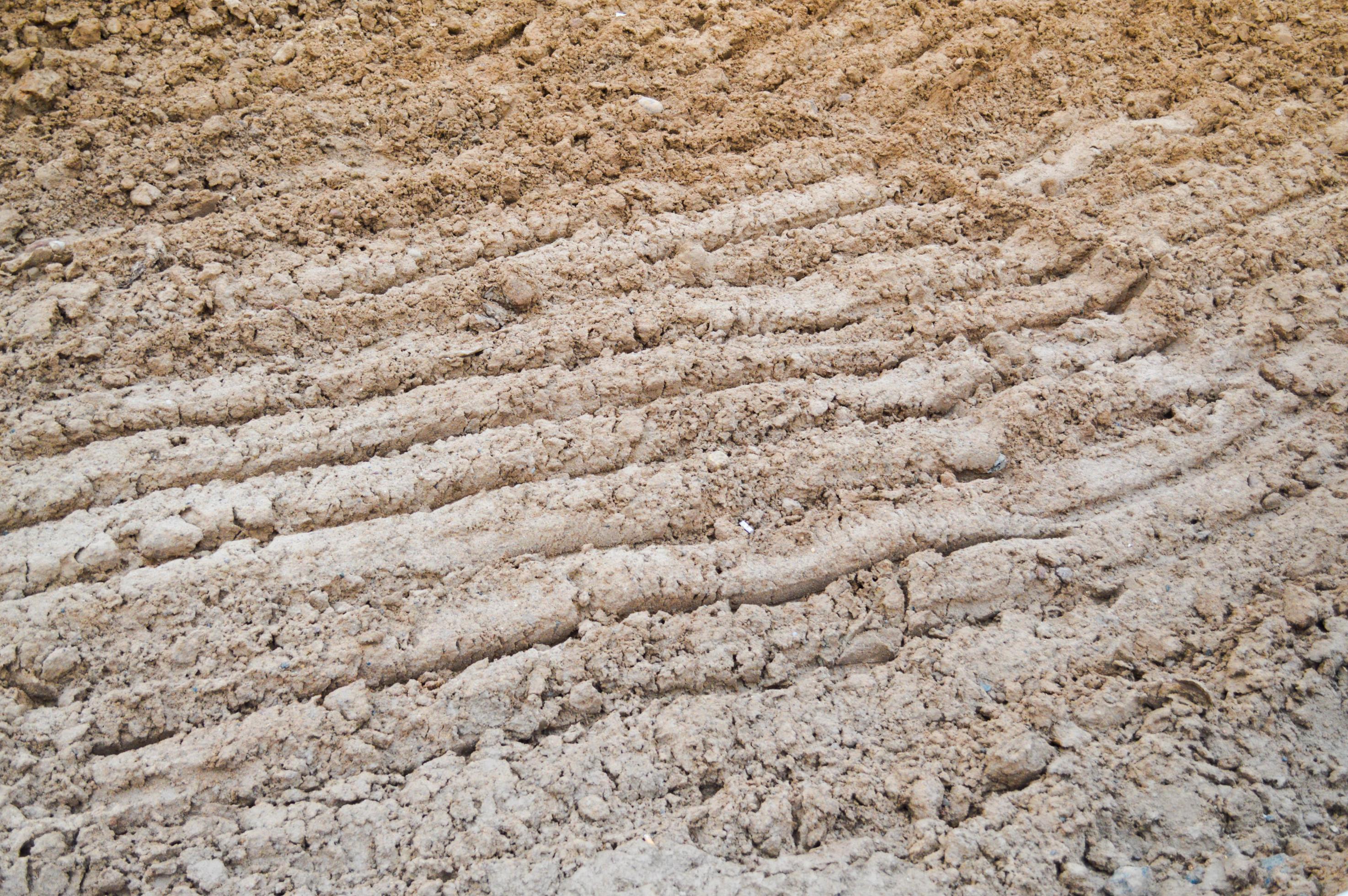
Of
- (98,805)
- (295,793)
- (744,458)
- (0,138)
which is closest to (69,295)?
(0,138)

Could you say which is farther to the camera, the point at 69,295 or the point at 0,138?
the point at 0,138

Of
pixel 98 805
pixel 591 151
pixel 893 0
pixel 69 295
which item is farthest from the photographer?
pixel 893 0

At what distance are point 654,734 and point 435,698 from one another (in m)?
0.48

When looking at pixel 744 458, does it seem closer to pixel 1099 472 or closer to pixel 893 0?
pixel 1099 472

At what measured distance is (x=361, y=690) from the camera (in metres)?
1.76

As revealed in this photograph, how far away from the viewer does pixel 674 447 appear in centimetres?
211

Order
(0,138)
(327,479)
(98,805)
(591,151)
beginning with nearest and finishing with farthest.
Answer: (98,805) → (327,479) → (0,138) → (591,151)

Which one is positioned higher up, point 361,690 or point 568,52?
point 568,52

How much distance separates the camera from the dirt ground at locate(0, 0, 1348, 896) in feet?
5.29

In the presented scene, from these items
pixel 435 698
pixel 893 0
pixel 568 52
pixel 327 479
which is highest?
pixel 893 0

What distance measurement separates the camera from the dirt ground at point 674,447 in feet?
5.29

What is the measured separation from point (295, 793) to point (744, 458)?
48.8 inches

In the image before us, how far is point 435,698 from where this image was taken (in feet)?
5.79

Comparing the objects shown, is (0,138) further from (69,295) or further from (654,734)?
(654,734)
